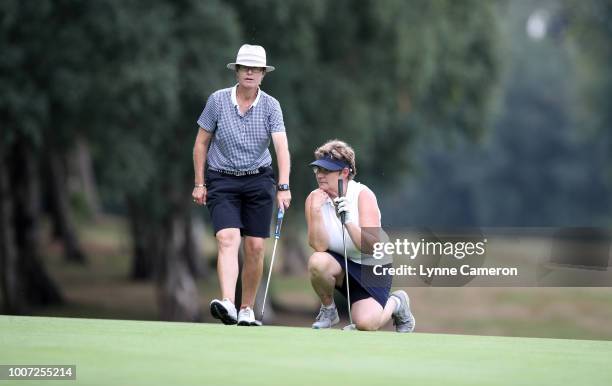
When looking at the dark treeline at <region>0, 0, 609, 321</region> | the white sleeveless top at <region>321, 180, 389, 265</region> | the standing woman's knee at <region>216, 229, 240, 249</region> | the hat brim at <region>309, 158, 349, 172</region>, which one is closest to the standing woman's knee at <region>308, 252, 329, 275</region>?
the white sleeveless top at <region>321, 180, 389, 265</region>

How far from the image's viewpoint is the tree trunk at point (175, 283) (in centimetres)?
3145

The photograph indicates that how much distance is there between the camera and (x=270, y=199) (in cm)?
1113

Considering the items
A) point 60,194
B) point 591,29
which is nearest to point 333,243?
point 60,194

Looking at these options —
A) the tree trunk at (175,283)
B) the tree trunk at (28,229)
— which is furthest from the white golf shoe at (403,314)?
the tree trunk at (175,283)

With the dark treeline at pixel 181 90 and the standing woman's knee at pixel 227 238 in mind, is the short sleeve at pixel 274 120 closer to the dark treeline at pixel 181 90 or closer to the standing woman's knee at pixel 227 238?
the standing woman's knee at pixel 227 238

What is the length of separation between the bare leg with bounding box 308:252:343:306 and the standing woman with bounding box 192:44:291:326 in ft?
1.37

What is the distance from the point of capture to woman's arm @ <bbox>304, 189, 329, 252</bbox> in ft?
35.4

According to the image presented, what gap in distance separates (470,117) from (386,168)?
118 inches

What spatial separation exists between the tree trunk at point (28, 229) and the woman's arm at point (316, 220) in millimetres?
17932

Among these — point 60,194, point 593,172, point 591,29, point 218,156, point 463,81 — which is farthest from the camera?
point 593,172

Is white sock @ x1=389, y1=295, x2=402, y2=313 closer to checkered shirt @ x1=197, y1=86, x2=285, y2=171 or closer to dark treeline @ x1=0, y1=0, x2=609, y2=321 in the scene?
checkered shirt @ x1=197, y1=86, x2=285, y2=171

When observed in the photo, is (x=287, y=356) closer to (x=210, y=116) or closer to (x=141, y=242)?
(x=210, y=116)

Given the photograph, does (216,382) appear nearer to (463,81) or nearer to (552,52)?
(463,81)

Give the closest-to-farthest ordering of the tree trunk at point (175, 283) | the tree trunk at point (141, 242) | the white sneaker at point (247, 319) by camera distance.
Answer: the white sneaker at point (247, 319), the tree trunk at point (175, 283), the tree trunk at point (141, 242)
